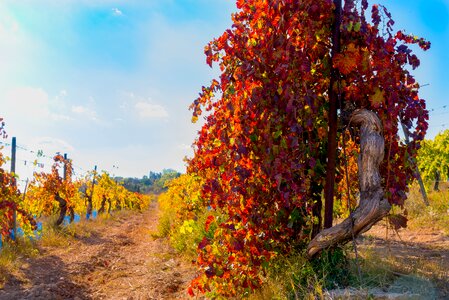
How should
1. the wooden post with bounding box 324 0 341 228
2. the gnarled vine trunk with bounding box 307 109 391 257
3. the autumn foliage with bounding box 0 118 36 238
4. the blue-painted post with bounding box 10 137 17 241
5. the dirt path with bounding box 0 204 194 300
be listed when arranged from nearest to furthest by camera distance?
the gnarled vine trunk with bounding box 307 109 391 257, the wooden post with bounding box 324 0 341 228, the dirt path with bounding box 0 204 194 300, the autumn foliage with bounding box 0 118 36 238, the blue-painted post with bounding box 10 137 17 241

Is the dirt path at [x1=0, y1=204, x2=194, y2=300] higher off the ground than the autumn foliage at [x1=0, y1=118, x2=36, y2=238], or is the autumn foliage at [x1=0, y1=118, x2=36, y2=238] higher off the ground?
the autumn foliage at [x1=0, y1=118, x2=36, y2=238]

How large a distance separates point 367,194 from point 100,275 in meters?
5.26

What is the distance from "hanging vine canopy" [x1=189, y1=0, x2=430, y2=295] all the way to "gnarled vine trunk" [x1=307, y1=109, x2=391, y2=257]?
0.19 metres

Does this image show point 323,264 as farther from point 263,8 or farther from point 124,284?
point 124,284

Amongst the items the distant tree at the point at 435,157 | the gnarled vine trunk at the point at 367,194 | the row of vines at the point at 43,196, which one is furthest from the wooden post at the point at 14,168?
the distant tree at the point at 435,157

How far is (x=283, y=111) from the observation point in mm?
3434

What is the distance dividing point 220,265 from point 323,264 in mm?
975

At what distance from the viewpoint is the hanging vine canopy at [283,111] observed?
3.38 m

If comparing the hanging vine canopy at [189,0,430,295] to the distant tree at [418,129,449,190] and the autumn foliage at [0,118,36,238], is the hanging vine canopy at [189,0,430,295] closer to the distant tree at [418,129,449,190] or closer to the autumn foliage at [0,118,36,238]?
the autumn foliage at [0,118,36,238]

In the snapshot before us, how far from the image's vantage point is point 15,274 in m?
6.59

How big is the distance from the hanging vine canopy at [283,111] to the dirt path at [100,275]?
1933mm

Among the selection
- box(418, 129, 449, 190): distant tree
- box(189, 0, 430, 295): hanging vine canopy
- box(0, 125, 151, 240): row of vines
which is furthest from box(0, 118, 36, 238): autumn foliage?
box(418, 129, 449, 190): distant tree

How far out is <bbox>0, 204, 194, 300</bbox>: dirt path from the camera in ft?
17.4

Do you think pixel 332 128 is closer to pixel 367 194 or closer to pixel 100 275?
pixel 367 194
